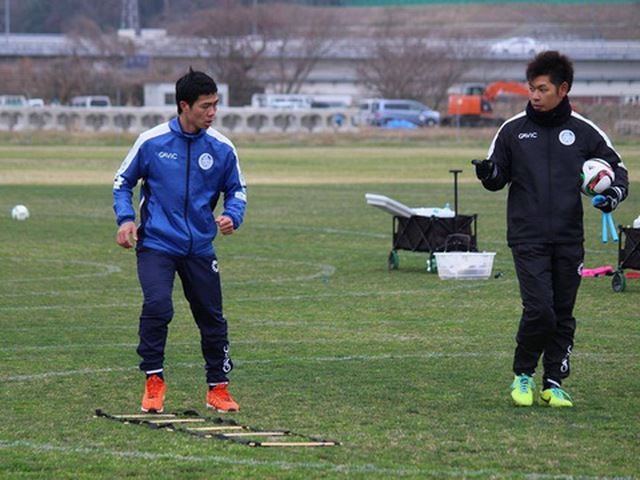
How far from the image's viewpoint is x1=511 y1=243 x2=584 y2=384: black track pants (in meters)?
9.05

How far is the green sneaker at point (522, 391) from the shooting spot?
916 centimetres

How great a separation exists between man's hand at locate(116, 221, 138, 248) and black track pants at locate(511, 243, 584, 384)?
228cm

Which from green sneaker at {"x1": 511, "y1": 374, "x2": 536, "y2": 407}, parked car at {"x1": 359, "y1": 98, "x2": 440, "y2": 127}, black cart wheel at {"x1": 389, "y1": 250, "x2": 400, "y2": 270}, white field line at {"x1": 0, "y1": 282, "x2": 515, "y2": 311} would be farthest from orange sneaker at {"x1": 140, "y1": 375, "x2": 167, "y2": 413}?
parked car at {"x1": 359, "y1": 98, "x2": 440, "y2": 127}

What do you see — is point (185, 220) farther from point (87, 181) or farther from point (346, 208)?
point (87, 181)

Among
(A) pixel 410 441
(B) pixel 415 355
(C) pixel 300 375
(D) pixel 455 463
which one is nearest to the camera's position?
(D) pixel 455 463

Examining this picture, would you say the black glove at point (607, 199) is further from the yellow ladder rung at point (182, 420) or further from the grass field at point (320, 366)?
the yellow ladder rung at point (182, 420)

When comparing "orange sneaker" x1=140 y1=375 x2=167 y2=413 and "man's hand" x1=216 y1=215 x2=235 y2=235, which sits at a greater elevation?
"man's hand" x1=216 y1=215 x2=235 y2=235

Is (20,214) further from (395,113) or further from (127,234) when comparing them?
(395,113)

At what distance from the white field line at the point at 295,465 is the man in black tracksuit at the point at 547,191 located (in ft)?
6.54

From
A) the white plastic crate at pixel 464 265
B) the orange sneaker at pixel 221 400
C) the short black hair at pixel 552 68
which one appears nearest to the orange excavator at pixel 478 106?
the white plastic crate at pixel 464 265

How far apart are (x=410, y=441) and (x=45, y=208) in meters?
22.4

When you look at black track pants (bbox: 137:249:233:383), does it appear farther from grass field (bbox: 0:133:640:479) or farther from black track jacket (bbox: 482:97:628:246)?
black track jacket (bbox: 482:97:628:246)

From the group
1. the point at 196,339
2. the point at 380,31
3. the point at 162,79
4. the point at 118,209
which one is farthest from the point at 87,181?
the point at 380,31

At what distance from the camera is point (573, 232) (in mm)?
9109
